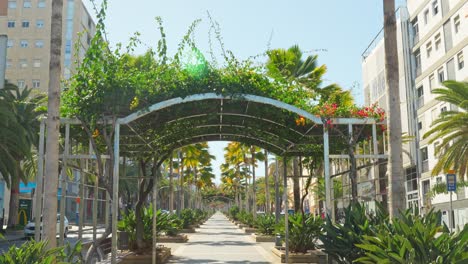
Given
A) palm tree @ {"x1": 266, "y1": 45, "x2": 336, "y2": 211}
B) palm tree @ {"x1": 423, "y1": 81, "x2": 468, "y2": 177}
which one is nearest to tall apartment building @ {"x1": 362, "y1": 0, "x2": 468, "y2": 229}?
palm tree @ {"x1": 423, "y1": 81, "x2": 468, "y2": 177}

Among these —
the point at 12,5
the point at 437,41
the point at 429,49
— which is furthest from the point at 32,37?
the point at 437,41

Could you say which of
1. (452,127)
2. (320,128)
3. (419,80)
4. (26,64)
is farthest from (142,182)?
(26,64)

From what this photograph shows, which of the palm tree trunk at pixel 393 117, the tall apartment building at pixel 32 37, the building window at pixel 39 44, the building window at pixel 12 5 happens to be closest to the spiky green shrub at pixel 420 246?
the palm tree trunk at pixel 393 117

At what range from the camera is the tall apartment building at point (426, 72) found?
1484 inches

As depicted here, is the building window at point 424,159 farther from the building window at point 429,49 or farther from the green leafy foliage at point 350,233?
the green leafy foliage at point 350,233

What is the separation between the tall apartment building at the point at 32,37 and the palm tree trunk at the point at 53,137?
64.3 metres

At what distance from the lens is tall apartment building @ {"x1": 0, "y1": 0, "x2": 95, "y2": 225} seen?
7169 centimetres

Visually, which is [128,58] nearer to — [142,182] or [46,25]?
[142,182]

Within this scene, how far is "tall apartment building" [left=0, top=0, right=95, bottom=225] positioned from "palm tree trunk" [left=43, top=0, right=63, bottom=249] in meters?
64.3

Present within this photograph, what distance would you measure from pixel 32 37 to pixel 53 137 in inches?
2708

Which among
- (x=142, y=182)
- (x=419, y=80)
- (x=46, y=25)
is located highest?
(x=46, y=25)

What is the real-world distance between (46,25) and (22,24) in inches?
128

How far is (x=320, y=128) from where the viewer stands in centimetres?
1327

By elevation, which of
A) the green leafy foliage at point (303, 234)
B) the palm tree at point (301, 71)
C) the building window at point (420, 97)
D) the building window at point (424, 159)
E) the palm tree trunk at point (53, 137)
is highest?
the building window at point (420, 97)
